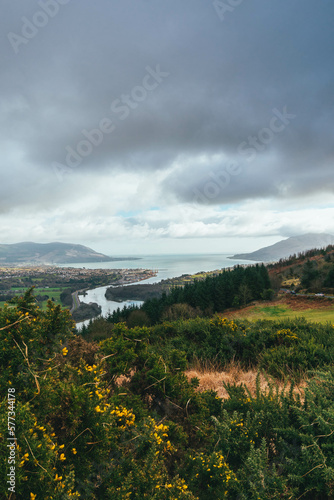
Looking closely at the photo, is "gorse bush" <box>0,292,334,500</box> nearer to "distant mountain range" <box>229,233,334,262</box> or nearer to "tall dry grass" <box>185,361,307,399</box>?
"tall dry grass" <box>185,361,307,399</box>

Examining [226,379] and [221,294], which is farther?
[221,294]

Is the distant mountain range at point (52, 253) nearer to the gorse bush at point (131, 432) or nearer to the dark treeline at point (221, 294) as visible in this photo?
the dark treeline at point (221, 294)

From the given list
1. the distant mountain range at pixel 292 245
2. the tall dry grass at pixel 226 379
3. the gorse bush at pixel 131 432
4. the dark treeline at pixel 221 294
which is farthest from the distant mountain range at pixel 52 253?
the gorse bush at pixel 131 432

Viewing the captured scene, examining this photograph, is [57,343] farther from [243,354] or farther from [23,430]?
[243,354]

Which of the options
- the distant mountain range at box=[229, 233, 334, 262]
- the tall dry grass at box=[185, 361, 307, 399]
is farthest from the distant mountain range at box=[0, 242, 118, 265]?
the tall dry grass at box=[185, 361, 307, 399]

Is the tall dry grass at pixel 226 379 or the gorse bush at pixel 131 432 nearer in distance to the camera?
the gorse bush at pixel 131 432

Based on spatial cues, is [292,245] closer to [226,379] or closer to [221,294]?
[221,294]

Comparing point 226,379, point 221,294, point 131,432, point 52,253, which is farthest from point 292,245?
point 131,432

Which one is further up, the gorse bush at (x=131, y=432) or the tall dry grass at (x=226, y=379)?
the gorse bush at (x=131, y=432)
